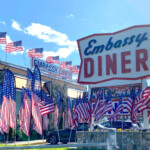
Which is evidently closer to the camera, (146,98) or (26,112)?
(146,98)

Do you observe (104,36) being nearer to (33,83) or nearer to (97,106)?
(97,106)

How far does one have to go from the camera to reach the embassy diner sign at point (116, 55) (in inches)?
638

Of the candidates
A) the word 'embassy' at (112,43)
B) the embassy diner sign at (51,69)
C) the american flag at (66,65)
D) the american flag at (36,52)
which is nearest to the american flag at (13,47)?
the embassy diner sign at (51,69)

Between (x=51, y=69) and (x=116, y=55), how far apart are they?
2634cm

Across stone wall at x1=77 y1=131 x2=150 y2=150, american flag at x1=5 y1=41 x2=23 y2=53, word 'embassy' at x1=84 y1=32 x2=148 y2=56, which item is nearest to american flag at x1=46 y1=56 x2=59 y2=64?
american flag at x1=5 y1=41 x2=23 y2=53

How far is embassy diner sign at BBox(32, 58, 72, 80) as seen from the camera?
129 ft

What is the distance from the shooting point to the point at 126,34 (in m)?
17.0

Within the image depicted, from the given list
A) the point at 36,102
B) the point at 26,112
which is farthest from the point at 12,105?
the point at 36,102

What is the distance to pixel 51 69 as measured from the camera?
42.7 metres

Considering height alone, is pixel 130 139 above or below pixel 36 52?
below

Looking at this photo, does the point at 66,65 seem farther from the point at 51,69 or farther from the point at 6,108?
the point at 6,108

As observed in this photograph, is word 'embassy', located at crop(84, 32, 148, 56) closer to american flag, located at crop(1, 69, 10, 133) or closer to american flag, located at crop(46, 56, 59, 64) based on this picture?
american flag, located at crop(1, 69, 10, 133)

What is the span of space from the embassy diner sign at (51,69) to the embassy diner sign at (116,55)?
2022cm

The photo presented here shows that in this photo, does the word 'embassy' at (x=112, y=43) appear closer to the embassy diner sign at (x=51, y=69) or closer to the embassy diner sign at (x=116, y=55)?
the embassy diner sign at (x=116, y=55)
